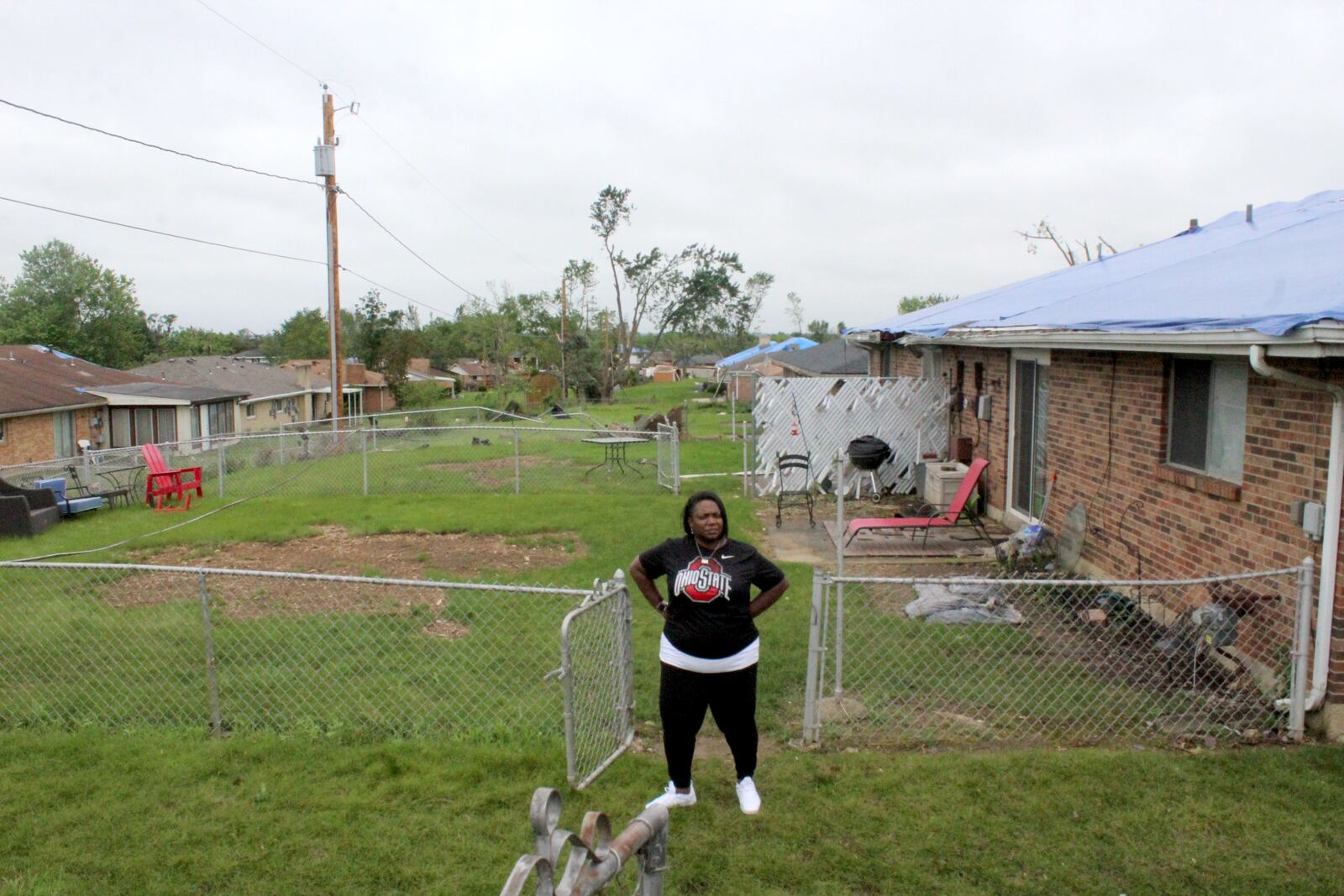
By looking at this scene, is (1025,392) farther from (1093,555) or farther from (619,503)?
(619,503)

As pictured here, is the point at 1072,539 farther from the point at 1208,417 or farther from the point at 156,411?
the point at 156,411

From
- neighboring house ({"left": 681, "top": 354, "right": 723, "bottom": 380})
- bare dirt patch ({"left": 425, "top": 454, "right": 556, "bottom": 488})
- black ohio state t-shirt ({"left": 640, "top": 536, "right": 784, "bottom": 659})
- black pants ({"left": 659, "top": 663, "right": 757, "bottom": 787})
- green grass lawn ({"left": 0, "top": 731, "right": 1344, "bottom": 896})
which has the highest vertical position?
neighboring house ({"left": 681, "top": 354, "right": 723, "bottom": 380})

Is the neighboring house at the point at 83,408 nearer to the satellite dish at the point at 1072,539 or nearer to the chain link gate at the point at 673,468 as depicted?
the chain link gate at the point at 673,468

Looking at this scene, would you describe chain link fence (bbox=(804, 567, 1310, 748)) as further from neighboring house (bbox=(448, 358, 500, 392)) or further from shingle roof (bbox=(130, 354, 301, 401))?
neighboring house (bbox=(448, 358, 500, 392))

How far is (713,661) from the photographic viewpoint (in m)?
4.04

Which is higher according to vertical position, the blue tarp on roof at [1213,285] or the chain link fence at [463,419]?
the blue tarp on roof at [1213,285]

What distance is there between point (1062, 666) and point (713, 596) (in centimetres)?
314

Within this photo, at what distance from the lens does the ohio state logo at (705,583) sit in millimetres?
4004

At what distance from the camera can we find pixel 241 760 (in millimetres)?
4699

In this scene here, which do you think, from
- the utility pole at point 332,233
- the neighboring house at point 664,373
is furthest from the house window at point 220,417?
the neighboring house at point 664,373

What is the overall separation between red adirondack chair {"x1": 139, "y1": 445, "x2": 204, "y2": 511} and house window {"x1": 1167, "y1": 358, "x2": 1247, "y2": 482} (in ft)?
41.1

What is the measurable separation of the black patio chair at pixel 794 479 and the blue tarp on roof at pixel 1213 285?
7.63 feet

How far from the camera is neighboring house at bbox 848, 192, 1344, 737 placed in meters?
4.91

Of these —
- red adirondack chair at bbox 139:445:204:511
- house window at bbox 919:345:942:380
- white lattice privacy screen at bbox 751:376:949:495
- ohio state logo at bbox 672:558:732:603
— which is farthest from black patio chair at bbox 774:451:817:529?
red adirondack chair at bbox 139:445:204:511
